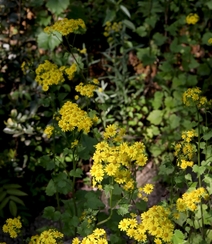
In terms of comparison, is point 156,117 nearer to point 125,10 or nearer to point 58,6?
point 125,10

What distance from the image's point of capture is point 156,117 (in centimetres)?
392

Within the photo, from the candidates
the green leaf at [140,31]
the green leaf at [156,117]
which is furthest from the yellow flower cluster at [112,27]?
the green leaf at [156,117]

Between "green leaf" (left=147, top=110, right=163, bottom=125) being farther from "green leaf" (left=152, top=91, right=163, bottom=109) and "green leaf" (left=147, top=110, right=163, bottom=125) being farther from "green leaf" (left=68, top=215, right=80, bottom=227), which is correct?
"green leaf" (left=68, top=215, right=80, bottom=227)

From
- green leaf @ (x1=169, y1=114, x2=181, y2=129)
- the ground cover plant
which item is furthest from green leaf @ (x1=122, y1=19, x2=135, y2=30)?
green leaf @ (x1=169, y1=114, x2=181, y2=129)

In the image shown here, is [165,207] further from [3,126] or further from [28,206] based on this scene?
→ [3,126]

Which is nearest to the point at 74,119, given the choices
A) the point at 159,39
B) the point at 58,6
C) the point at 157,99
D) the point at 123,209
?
the point at 123,209

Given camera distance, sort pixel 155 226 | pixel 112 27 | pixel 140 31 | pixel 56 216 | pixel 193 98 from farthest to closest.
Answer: pixel 140 31 < pixel 112 27 < pixel 56 216 < pixel 193 98 < pixel 155 226

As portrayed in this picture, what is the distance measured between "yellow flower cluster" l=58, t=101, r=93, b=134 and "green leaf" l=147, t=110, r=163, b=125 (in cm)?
152

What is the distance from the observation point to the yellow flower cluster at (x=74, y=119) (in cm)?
239

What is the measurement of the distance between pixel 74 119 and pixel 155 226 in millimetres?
589

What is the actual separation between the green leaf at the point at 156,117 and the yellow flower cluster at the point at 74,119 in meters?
1.52

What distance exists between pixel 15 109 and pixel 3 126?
21 centimetres

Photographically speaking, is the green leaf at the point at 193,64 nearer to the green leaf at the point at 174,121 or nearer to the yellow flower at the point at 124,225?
the green leaf at the point at 174,121

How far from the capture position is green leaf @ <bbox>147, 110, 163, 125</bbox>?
3.91m
